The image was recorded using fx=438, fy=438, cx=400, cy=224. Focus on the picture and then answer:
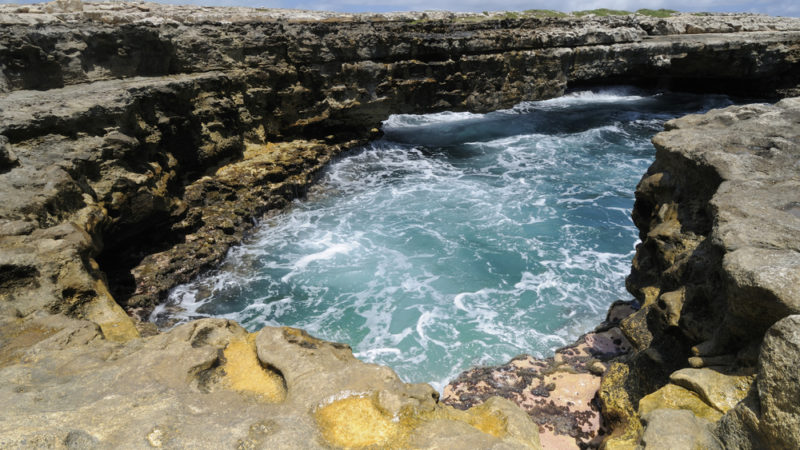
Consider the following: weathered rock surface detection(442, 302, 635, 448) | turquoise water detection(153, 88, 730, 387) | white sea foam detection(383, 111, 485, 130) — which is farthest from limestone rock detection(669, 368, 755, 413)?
white sea foam detection(383, 111, 485, 130)

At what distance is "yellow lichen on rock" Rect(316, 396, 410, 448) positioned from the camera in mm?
4168

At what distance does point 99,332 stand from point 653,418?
6.78m

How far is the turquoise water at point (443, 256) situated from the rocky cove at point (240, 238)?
1142 mm

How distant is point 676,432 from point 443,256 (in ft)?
35.0

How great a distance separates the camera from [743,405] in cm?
382

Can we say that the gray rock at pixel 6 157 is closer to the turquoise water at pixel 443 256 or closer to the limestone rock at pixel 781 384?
the turquoise water at pixel 443 256

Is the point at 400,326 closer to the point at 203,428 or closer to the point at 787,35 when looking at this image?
the point at 203,428

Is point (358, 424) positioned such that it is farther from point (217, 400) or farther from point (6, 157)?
point (6, 157)

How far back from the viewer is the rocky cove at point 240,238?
4293 mm

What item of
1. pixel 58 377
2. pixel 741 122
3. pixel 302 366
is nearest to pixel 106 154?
pixel 58 377

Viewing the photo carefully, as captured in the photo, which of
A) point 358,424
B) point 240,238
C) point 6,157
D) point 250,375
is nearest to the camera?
point 358,424

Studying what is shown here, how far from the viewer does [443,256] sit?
48.2ft

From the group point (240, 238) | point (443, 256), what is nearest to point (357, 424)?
point (443, 256)

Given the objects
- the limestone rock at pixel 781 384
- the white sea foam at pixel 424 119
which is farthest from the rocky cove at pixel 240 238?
the white sea foam at pixel 424 119
